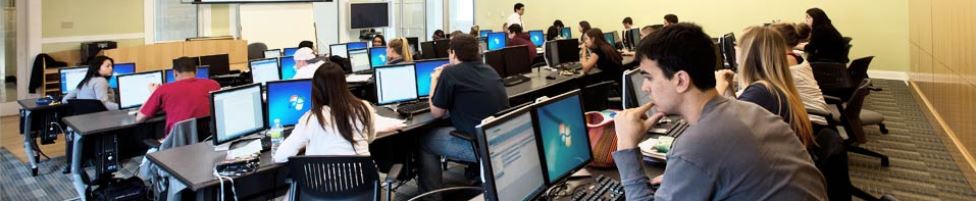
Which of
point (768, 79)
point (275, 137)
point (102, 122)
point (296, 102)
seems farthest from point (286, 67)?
point (768, 79)

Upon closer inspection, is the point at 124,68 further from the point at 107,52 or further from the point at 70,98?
the point at 107,52

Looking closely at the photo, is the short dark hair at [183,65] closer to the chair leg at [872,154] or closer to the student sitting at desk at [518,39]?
the student sitting at desk at [518,39]

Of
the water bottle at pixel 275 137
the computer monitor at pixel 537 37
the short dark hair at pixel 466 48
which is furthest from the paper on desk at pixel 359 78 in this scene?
the computer monitor at pixel 537 37

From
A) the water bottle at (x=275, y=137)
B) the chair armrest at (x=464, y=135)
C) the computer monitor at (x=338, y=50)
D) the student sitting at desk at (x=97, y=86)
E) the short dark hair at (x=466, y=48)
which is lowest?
the chair armrest at (x=464, y=135)

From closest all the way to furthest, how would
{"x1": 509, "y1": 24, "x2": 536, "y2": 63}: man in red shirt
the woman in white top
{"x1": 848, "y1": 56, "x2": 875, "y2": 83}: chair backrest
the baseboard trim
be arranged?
the woman in white top, the baseboard trim, {"x1": 848, "y1": 56, "x2": 875, "y2": 83}: chair backrest, {"x1": 509, "y1": 24, "x2": 536, "y2": 63}: man in red shirt

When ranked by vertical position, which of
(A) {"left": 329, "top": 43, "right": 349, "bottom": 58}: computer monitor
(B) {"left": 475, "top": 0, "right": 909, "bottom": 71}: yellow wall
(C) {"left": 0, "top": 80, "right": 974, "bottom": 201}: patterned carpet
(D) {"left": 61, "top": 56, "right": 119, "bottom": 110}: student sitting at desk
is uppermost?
(B) {"left": 475, "top": 0, "right": 909, "bottom": 71}: yellow wall

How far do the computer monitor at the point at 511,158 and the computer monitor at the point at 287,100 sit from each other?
7.30ft

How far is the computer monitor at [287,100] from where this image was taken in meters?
3.80

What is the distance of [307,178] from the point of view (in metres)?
2.89

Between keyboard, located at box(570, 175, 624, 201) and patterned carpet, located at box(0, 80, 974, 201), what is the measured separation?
2440 mm

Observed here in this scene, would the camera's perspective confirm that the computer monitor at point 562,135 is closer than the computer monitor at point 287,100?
Yes

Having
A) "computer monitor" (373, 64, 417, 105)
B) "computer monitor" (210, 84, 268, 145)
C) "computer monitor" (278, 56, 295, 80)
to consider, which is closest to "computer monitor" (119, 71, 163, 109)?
"computer monitor" (278, 56, 295, 80)

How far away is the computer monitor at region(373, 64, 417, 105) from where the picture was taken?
16.0 ft

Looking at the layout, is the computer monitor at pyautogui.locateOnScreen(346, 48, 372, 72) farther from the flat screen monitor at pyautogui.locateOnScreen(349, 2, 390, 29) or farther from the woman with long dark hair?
the flat screen monitor at pyautogui.locateOnScreen(349, 2, 390, 29)
